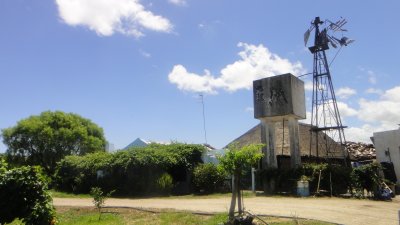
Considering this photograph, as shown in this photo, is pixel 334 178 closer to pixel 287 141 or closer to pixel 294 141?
pixel 294 141

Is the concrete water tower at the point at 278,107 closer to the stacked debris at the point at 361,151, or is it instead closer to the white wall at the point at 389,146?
the white wall at the point at 389,146

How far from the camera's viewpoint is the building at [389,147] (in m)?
26.9

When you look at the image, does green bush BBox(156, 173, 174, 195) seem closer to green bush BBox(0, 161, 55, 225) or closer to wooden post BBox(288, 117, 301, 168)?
wooden post BBox(288, 117, 301, 168)

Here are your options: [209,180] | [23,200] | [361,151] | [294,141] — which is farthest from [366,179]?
[23,200]

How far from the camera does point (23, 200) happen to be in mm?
11023

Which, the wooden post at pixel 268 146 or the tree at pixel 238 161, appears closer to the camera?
the tree at pixel 238 161

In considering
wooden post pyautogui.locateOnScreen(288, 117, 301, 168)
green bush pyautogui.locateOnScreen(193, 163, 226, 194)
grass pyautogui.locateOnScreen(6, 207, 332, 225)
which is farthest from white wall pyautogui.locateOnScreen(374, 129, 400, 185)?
grass pyautogui.locateOnScreen(6, 207, 332, 225)

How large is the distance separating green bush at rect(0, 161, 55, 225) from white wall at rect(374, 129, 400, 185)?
23190mm

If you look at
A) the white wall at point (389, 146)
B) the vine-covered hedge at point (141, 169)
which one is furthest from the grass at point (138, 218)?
the white wall at point (389, 146)

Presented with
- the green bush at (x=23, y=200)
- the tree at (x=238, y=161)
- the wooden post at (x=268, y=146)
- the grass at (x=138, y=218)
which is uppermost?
the wooden post at (x=268, y=146)

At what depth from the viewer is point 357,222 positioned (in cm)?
1191

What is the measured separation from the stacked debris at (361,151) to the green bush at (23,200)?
28.6 metres

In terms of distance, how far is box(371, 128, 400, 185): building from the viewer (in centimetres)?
2694

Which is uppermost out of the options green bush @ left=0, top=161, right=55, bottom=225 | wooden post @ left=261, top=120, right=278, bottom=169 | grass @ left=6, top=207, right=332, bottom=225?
wooden post @ left=261, top=120, right=278, bottom=169
